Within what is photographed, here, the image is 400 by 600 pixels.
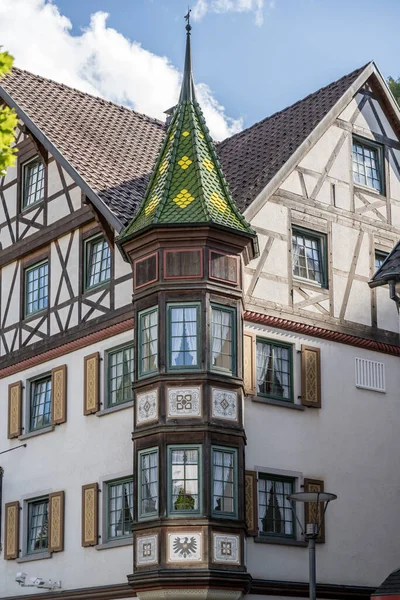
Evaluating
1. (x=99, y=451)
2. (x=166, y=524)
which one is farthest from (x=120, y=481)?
(x=166, y=524)

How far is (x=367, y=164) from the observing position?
30.7 m

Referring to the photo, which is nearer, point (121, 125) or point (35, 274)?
point (35, 274)

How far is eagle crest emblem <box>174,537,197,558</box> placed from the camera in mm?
24188

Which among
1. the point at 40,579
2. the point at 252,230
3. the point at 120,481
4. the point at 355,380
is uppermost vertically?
the point at 252,230

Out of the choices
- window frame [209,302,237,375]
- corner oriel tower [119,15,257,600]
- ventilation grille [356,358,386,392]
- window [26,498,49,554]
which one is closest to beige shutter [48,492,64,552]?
window [26,498,49,554]

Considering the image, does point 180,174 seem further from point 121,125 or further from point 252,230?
point 121,125

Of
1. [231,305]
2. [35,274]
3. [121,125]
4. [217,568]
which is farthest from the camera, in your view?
[121,125]

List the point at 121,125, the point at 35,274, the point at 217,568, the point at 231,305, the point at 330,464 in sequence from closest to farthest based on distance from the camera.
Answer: the point at 217,568
the point at 231,305
the point at 330,464
the point at 35,274
the point at 121,125

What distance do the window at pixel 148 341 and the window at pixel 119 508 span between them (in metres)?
2.36

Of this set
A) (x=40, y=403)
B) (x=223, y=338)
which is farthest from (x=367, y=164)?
(x=40, y=403)

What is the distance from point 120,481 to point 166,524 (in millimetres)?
2657

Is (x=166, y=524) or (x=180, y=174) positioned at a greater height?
(x=180, y=174)

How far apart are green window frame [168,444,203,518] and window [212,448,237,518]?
0.30 meters

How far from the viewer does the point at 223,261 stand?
25938 mm
